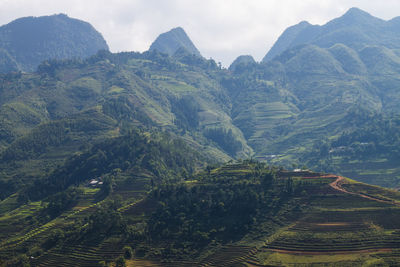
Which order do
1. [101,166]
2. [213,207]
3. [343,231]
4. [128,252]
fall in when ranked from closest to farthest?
[343,231]
[128,252]
[213,207]
[101,166]

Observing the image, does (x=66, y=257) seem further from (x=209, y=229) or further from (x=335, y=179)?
(x=335, y=179)

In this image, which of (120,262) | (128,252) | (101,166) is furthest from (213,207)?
(101,166)

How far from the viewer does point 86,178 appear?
186250 mm

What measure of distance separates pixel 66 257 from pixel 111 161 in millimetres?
82280

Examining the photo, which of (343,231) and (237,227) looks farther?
(237,227)

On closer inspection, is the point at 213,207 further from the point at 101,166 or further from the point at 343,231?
the point at 101,166

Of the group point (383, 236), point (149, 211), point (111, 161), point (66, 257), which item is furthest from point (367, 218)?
point (111, 161)

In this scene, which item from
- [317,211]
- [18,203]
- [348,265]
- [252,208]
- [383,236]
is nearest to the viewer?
[348,265]

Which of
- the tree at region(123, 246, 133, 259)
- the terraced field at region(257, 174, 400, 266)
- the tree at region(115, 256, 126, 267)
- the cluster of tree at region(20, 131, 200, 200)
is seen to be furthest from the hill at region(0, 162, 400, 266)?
the cluster of tree at region(20, 131, 200, 200)

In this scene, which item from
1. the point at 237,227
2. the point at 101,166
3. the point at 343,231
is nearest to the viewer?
the point at 343,231

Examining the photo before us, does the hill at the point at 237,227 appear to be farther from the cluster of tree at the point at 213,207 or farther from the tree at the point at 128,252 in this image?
the tree at the point at 128,252

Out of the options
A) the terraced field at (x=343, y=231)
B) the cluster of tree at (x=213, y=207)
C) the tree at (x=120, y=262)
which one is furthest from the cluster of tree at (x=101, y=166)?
the terraced field at (x=343, y=231)

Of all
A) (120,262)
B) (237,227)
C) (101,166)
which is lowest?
(120,262)

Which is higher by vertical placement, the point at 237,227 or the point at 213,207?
the point at 213,207
